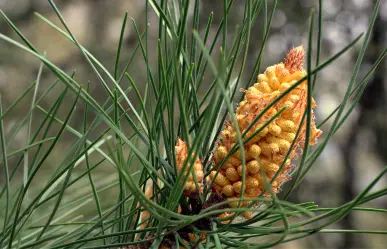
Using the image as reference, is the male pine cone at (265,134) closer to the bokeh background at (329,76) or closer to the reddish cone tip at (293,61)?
the reddish cone tip at (293,61)

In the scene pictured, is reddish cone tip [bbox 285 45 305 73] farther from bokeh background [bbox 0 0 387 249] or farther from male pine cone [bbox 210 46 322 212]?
bokeh background [bbox 0 0 387 249]

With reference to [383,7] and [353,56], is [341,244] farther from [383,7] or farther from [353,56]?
[383,7]

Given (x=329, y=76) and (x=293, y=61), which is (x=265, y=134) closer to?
(x=293, y=61)

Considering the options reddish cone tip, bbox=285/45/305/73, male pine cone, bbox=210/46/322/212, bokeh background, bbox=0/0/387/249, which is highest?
bokeh background, bbox=0/0/387/249

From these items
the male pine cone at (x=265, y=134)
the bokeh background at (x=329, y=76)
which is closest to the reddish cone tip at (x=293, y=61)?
the male pine cone at (x=265, y=134)

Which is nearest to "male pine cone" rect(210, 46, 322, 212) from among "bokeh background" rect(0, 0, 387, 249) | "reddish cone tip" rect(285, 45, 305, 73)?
"reddish cone tip" rect(285, 45, 305, 73)

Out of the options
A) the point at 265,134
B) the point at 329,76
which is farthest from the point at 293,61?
the point at 329,76
